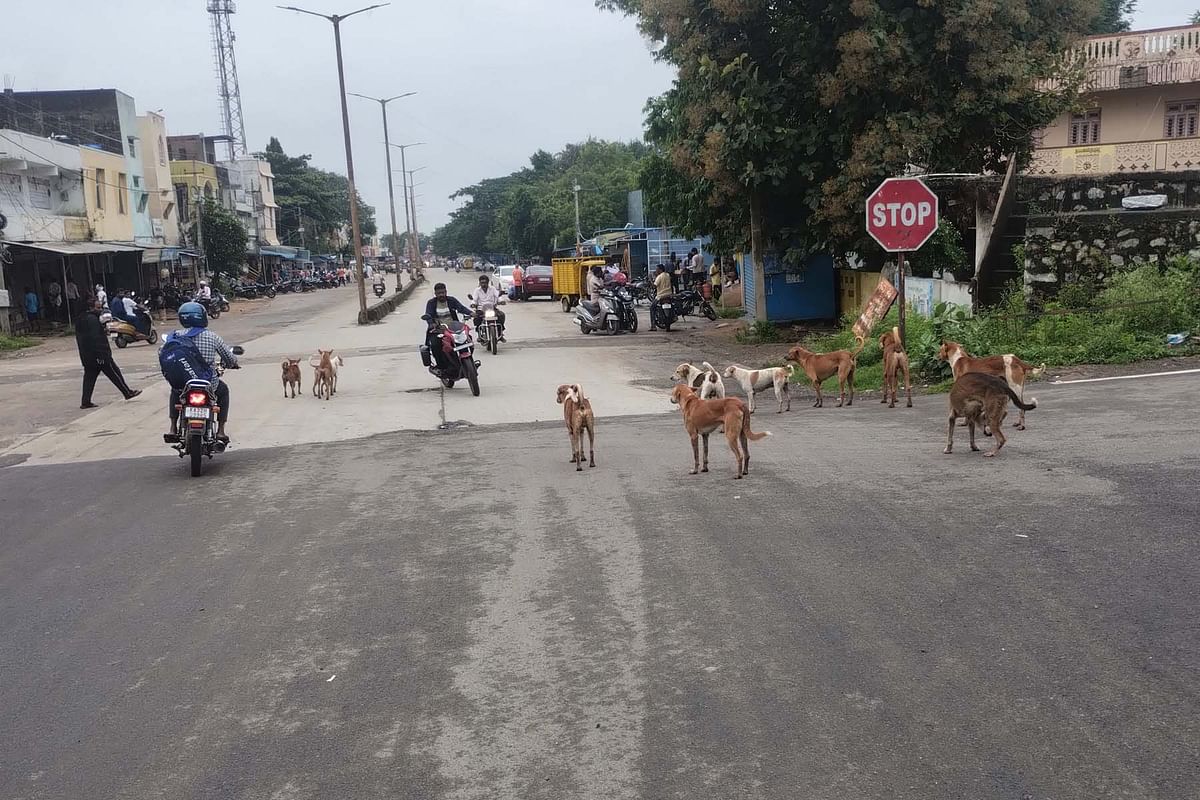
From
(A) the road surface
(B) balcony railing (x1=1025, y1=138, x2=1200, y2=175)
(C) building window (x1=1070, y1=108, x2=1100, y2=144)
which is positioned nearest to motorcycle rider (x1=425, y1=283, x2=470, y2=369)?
(A) the road surface

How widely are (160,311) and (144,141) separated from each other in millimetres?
13626

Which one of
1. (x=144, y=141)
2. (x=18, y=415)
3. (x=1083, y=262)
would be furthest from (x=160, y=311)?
(x=1083, y=262)

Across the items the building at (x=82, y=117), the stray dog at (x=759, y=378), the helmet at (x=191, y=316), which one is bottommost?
the stray dog at (x=759, y=378)

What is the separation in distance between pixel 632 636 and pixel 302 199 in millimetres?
97682

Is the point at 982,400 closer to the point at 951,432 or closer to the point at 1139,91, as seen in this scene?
the point at 951,432

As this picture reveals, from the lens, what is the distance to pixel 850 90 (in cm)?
1953

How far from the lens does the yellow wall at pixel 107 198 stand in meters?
40.5

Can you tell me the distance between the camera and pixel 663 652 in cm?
487

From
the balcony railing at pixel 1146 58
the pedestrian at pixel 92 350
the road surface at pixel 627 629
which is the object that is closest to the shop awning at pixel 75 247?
the pedestrian at pixel 92 350

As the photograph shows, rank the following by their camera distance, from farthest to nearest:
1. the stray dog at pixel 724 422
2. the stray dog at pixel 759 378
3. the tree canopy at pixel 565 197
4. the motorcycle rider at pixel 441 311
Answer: the tree canopy at pixel 565 197, the motorcycle rider at pixel 441 311, the stray dog at pixel 759 378, the stray dog at pixel 724 422

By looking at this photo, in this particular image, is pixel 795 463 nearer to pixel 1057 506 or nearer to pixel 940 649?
pixel 1057 506

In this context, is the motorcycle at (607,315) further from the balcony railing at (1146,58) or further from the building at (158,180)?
the building at (158,180)

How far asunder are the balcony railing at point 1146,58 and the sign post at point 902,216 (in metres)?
16.3

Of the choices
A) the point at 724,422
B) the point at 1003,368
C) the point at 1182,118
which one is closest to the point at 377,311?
the point at 1182,118
